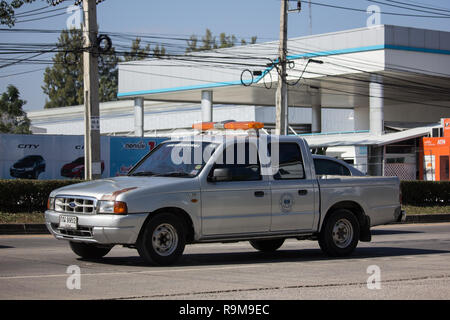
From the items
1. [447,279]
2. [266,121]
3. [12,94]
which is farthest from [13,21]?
[266,121]

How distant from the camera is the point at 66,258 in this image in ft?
37.4

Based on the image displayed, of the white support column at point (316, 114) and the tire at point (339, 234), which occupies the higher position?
the white support column at point (316, 114)

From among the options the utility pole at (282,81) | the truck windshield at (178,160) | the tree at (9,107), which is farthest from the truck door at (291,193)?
the tree at (9,107)

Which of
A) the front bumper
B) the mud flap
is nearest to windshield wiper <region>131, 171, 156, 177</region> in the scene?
the front bumper

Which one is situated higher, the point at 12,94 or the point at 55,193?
the point at 12,94

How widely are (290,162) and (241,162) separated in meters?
1.00

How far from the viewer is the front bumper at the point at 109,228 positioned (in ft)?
31.9

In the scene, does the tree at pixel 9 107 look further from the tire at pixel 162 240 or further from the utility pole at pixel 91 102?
the tire at pixel 162 240

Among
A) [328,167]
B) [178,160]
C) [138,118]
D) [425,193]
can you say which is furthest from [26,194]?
[138,118]

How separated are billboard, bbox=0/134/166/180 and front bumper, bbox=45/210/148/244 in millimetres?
21505

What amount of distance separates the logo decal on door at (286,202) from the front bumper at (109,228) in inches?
94.7

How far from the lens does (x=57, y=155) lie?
3181 centimetres

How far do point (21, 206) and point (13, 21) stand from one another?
24.2ft

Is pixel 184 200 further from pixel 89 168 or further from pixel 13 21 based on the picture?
pixel 13 21
